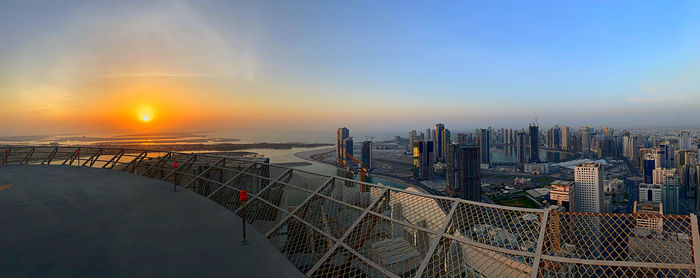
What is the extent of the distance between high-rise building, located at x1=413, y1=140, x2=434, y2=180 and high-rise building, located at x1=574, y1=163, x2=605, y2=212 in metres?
34.1

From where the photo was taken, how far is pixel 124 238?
18.8 ft

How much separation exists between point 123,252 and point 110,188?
6.58m

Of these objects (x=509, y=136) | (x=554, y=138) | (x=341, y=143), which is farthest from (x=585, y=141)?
(x=341, y=143)

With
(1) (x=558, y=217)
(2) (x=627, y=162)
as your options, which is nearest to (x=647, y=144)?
(2) (x=627, y=162)

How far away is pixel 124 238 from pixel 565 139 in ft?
577

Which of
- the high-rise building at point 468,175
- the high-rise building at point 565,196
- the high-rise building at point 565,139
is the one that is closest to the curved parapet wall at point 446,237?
the high-rise building at point 565,196

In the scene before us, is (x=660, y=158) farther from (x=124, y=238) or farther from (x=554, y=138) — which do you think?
(x=124, y=238)

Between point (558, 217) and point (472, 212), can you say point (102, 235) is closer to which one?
point (472, 212)

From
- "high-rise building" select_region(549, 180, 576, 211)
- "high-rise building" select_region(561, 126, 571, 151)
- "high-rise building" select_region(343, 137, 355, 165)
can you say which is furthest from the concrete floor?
"high-rise building" select_region(561, 126, 571, 151)

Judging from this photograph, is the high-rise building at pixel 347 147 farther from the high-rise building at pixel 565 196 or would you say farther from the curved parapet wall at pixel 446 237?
the curved parapet wall at pixel 446 237

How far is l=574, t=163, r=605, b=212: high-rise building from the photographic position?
152ft

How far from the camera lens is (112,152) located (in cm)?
1630

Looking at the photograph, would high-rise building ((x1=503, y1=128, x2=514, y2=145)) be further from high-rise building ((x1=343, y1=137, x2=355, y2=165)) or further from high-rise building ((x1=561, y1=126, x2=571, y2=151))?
high-rise building ((x1=343, y1=137, x2=355, y2=165))

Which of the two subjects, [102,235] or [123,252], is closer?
[123,252]
